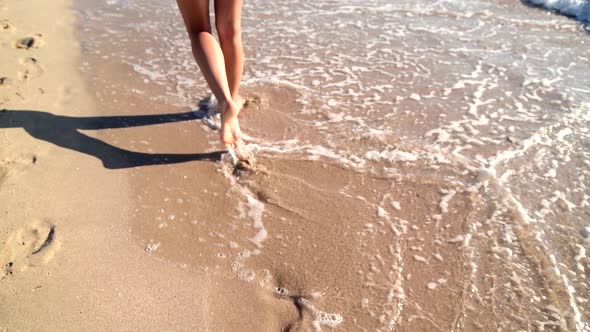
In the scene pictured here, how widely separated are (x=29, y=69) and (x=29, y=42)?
0.56 metres

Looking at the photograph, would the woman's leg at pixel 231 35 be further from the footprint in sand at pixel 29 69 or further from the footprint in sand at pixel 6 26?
the footprint in sand at pixel 6 26

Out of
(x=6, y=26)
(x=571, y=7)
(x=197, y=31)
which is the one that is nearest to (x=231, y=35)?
(x=197, y=31)

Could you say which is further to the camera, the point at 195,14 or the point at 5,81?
the point at 5,81

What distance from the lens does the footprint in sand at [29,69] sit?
308cm

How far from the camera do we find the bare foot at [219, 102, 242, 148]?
206 cm

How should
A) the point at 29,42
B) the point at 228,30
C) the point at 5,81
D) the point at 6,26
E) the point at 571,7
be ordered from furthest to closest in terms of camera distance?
the point at 571,7 → the point at 6,26 → the point at 29,42 → the point at 5,81 → the point at 228,30

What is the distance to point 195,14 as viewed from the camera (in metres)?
2.03

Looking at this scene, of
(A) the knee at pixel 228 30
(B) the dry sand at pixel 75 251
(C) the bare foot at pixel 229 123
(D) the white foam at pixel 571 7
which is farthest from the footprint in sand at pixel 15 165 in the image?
(D) the white foam at pixel 571 7

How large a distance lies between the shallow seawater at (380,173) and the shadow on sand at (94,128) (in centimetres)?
6

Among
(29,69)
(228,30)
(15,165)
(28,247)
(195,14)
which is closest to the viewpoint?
(28,247)

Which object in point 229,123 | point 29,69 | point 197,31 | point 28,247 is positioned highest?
point 197,31

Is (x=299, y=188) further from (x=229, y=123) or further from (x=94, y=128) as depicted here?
(x=94, y=128)

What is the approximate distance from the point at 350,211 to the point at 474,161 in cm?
83

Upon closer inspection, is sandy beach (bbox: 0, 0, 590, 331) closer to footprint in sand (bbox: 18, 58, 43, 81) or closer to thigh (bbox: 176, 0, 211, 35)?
footprint in sand (bbox: 18, 58, 43, 81)
